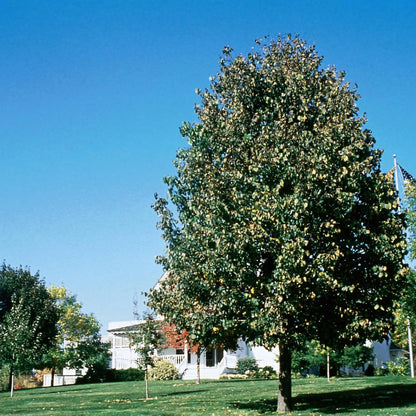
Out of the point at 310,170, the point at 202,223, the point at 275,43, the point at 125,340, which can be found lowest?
the point at 125,340

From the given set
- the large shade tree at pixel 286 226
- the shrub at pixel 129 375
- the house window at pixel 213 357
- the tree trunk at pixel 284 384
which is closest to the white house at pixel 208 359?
the house window at pixel 213 357

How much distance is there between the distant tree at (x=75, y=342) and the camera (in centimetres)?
4700

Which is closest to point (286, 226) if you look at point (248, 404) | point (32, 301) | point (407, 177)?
point (248, 404)

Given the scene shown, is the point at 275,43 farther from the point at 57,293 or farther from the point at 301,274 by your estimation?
the point at 57,293

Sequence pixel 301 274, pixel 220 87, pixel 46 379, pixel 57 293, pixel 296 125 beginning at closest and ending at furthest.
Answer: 1. pixel 301 274
2. pixel 296 125
3. pixel 220 87
4. pixel 46 379
5. pixel 57 293

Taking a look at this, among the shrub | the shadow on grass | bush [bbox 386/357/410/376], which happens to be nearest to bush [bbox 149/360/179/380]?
the shrub

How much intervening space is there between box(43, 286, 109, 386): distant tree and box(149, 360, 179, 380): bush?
7.12 meters

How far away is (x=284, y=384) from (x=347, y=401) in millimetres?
3378

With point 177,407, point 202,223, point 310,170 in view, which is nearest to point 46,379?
point 177,407

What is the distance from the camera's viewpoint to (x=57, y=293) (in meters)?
55.2

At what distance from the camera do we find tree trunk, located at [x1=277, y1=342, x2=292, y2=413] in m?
17.0

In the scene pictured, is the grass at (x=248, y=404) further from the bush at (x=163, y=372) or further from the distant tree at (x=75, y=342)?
the distant tree at (x=75, y=342)

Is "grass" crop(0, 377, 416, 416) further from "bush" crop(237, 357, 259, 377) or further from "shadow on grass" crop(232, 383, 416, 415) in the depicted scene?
"bush" crop(237, 357, 259, 377)

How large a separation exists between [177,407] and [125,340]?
115ft
